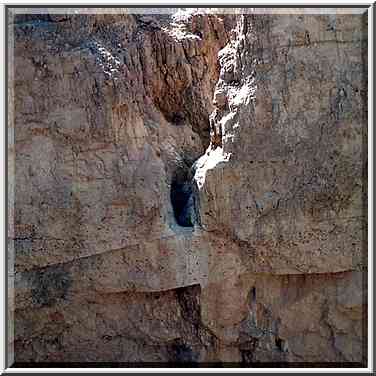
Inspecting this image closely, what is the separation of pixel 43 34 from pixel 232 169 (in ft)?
6.89

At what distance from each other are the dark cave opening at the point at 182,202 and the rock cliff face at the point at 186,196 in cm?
1

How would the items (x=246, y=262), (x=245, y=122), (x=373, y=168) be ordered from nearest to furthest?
1. (x=373, y=168)
2. (x=245, y=122)
3. (x=246, y=262)

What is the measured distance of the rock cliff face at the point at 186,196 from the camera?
4.76 metres

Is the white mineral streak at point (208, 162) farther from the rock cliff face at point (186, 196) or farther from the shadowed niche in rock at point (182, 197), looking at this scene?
the shadowed niche in rock at point (182, 197)

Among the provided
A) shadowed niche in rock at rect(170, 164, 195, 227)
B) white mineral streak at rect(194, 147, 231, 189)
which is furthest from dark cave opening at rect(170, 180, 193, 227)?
white mineral streak at rect(194, 147, 231, 189)


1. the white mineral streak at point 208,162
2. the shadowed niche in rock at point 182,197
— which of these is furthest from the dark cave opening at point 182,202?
the white mineral streak at point 208,162

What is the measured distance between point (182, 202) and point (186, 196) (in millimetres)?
70

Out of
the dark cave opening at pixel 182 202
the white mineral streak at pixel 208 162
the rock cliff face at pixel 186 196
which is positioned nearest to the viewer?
the rock cliff face at pixel 186 196

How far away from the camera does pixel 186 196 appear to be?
5344 mm

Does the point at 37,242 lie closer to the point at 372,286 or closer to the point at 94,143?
the point at 94,143

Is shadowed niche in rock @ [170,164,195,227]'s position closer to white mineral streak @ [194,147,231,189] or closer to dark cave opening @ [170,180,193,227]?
dark cave opening @ [170,180,193,227]

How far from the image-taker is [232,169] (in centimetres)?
491

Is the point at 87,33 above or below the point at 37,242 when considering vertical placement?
above

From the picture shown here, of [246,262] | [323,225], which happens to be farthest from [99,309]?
[323,225]
